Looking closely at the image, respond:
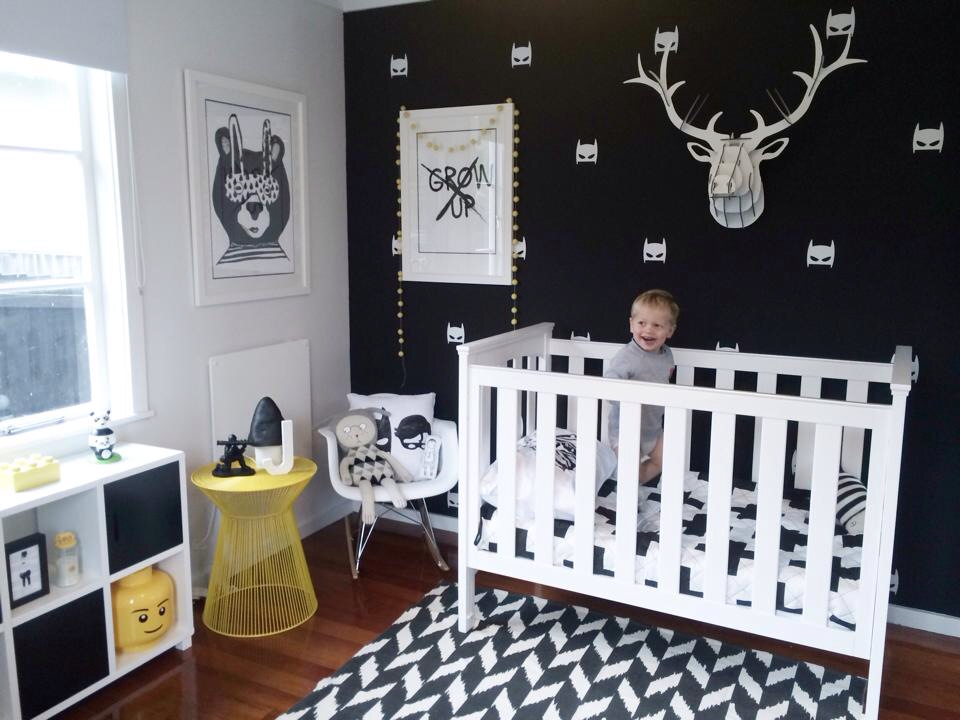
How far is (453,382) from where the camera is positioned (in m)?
3.49

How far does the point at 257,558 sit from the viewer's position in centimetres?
287

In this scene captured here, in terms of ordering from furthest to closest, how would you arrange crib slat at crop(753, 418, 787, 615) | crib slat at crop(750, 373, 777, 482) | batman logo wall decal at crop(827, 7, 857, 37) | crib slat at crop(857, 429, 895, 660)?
crib slat at crop(750, 373, 777, 482) → batman logo wall decal at crop(827, 7, 857, 37) → crib slat at crop(753, 418, 787, 615) → crib slat at crop(857, 429, 895, 660)

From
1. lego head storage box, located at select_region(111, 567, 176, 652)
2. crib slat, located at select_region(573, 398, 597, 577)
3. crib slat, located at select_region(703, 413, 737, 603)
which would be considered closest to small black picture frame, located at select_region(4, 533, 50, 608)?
lego head storage box, located at select_region(111, 567, 176, 652)

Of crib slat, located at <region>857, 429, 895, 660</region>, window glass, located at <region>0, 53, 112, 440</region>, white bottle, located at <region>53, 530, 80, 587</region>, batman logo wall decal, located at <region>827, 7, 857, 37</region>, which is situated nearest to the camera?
crib slat, located at <region>857, 429, 895, 660</region>

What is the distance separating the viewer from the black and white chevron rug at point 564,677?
224cm

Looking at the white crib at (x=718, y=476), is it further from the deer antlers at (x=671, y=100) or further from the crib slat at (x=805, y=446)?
the deer antlers at (x=671, y=100)

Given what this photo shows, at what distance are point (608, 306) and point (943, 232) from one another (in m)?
1.14

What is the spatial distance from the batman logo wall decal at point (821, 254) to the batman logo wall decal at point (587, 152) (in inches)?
33.2

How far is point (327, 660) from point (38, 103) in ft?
6.20

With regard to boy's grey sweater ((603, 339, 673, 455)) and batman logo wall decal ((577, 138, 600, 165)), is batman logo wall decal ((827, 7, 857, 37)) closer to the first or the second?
batman logo wall decal ((577, 138, 600, 165))

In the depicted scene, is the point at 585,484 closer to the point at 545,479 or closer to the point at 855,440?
the point at 545,479

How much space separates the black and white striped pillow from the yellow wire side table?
1.69 metres

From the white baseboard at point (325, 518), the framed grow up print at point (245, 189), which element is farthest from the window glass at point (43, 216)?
the white baseboard at point (325, 518)

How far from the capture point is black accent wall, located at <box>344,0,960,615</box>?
8.50 ft
